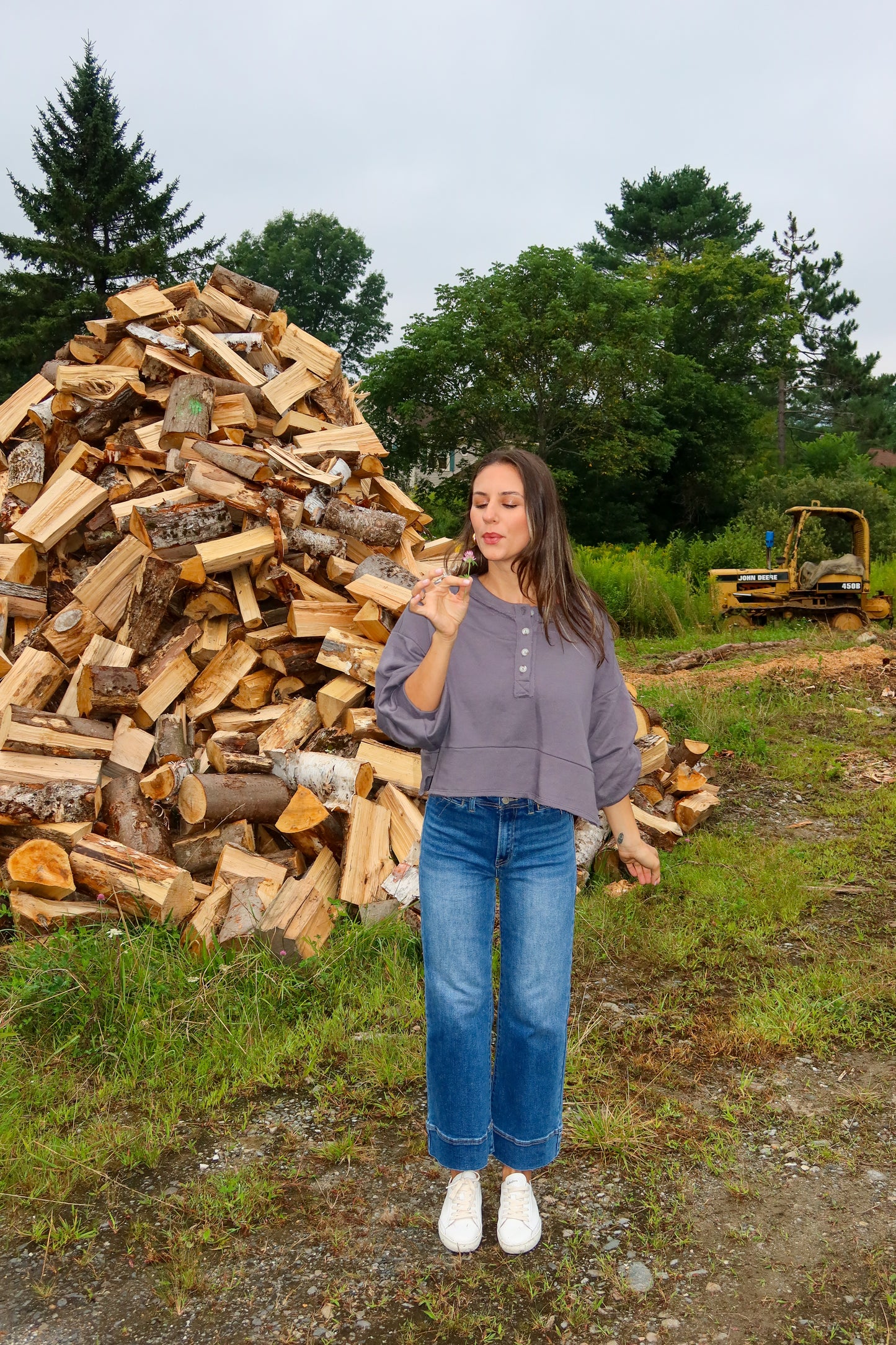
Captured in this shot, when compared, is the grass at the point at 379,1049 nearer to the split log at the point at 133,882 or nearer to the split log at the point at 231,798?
the split log at the point at 133,882

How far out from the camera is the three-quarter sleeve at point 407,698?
2.21m

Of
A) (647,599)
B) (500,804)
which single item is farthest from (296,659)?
(647,599)

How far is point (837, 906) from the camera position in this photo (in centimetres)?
459

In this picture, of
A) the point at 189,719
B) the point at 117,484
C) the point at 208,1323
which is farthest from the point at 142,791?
the point at 208,1323

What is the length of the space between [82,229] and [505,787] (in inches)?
1180

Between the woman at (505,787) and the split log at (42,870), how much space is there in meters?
1.97

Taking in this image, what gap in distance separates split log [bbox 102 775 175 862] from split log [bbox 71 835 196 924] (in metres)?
0.17

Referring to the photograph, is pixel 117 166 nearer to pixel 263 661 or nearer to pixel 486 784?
pixel 263 661

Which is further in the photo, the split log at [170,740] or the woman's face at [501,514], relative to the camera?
the split log at [170,740]

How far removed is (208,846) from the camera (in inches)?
161

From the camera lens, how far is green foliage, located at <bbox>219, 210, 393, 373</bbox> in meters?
42.3

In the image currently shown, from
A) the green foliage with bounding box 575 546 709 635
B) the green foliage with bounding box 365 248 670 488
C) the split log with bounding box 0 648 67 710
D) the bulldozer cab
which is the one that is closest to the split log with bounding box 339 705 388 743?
the split log with bounding box 0 648 67 710

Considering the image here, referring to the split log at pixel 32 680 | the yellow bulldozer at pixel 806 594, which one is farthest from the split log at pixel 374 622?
the yellow bulldozer at pixel 806 594

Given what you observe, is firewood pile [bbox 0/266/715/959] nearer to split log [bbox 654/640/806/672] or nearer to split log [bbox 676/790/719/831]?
split log [bbox 676/790/719/831]
